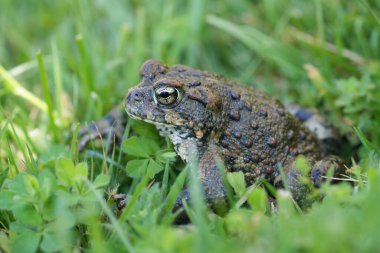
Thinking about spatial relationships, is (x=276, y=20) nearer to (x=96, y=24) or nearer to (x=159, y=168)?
(x=96, y=24)

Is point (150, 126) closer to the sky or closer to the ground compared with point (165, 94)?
closer to the ground

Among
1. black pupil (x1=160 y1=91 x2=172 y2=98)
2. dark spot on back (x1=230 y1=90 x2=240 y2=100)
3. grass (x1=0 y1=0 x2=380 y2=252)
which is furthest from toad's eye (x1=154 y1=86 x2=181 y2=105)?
dark spot on back (x1=230 y1=90 x2=240 y2=100)

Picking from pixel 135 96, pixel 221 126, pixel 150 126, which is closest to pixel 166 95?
pixel 135 96

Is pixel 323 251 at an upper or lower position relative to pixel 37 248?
upper

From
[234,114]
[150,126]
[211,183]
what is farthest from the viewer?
[150,126]

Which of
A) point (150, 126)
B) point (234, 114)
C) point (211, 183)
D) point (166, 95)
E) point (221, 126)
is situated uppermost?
point (166, 95)

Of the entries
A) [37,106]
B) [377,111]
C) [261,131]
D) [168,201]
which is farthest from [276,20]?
[168,201]

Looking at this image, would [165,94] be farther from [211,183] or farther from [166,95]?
[211,183]
